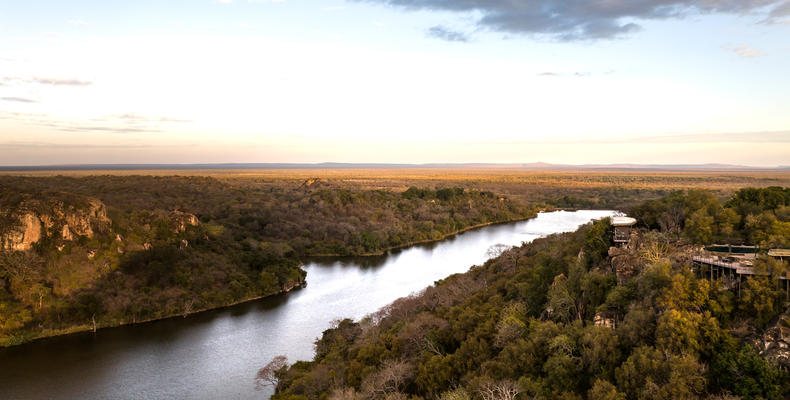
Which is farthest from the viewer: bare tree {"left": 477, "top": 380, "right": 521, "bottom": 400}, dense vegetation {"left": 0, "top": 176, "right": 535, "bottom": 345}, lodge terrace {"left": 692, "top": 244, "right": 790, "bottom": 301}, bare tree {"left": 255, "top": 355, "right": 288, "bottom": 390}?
dense vegetation {"left": 0, "top": 176, "right": 535, "bottom": 345}

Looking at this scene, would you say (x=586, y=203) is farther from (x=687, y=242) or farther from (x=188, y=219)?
(x=687, y=242)

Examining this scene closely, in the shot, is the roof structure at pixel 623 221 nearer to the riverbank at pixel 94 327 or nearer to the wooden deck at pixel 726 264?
the wooden deck at pixel 726 264

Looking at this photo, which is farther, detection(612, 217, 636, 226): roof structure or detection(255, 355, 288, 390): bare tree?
detection(255, 355, 288, 390): bare tree

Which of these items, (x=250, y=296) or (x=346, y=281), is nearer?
(x=250, y=296)

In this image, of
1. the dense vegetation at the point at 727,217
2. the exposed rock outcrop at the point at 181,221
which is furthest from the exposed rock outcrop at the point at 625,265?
the exposed rock outcrop at the point at 181,221

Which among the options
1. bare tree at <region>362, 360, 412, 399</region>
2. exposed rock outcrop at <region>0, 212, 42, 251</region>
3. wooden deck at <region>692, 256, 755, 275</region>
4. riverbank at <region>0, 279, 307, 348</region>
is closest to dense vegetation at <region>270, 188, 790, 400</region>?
bare tree at <region>362, 360, 412, 399</region>

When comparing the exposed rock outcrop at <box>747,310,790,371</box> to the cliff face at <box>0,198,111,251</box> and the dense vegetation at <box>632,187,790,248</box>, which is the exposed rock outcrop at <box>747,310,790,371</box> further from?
the cliff face at <box>0,198,111,251</box>

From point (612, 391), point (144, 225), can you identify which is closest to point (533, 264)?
point (612, 391)
